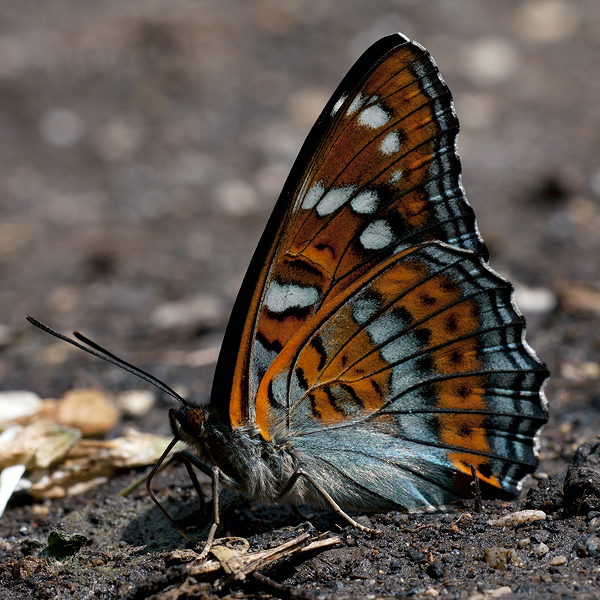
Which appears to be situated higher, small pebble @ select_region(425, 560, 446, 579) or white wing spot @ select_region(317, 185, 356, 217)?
white wing spot @ select_region(317, 185, 356, 217)

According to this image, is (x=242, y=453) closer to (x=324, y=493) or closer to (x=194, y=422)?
(x=194, y=422)

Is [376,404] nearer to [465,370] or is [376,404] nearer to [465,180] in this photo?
[465,370]

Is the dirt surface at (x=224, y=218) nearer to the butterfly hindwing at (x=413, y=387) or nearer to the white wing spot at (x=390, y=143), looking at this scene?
the butterfly hindwing at (x=413, y=387)

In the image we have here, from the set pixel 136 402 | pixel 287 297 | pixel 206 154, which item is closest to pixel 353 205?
pixel 287 297

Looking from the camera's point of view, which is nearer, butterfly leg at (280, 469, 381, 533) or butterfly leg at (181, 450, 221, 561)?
butterfly leg at (181, 450, 221, 561)

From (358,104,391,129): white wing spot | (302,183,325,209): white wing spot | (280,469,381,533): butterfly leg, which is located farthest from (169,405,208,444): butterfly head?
(358,104,391,129): white wing spot

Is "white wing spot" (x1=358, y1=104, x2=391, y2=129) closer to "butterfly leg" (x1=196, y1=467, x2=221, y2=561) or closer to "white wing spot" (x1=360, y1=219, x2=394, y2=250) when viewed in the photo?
"white wing spot" (x1=360, y1=219, x2=394, y2=250)

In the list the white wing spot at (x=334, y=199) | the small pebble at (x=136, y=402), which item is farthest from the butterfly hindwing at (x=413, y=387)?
the small pebble at (x=136, y=402)
